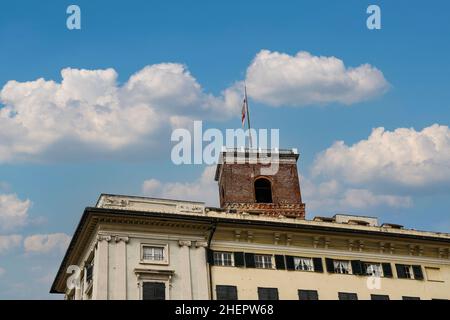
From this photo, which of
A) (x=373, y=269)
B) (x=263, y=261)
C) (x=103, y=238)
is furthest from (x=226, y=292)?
(x=373, y=269)

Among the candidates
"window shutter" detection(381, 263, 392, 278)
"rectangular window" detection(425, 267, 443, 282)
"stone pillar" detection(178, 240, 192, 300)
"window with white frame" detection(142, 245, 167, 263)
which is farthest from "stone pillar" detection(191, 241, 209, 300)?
"rectangular window" detection(425, 267, 443, 282)

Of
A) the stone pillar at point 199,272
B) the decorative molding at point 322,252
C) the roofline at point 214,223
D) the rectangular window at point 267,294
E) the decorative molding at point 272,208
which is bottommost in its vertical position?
the rectangular window at point 267,294

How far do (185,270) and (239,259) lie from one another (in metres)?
3.78

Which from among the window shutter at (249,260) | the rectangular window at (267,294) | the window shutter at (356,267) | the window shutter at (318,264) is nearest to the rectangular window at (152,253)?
the window shutter at (249,260)

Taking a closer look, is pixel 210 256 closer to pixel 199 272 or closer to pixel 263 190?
pixel 199 272

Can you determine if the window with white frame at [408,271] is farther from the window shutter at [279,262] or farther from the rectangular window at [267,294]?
the rectangular window at [267,294]

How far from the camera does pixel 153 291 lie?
38.6m

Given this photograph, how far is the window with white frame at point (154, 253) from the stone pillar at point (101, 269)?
7.70ft

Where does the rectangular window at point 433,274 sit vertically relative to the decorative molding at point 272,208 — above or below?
below

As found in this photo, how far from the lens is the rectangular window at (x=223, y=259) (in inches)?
1623

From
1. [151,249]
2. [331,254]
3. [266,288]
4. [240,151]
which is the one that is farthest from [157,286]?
[240,151]

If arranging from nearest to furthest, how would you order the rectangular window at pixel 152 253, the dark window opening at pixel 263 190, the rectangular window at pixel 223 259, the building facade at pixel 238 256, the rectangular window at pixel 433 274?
the building facade at pixel 238 256 < the rectangular window at pixel 152 253 < the rectangular window at pixel 223 259 < the rectangular window at pixel 433 274 < the dark window opening at pixel 263 190

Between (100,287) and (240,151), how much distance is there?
26004 millimetres
